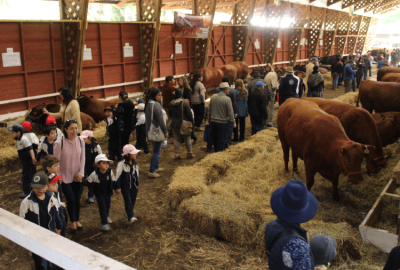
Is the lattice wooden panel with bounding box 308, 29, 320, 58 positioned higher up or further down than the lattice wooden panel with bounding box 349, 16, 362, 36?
further down

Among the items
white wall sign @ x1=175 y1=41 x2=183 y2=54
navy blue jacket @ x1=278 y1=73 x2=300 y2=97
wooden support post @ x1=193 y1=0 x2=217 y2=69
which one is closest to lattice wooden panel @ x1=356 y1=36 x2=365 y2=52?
wooden support post @ x1=193 y1=0 x2=217 y2=69

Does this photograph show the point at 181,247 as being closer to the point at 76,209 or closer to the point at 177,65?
the point at 76,209

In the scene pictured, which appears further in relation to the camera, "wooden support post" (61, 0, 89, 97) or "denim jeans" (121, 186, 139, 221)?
"wooden support post" (61, 0, 89, 97)

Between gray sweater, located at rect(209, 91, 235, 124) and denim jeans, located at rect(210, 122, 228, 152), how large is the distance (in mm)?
133

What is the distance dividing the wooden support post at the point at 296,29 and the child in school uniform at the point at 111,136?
20486mm

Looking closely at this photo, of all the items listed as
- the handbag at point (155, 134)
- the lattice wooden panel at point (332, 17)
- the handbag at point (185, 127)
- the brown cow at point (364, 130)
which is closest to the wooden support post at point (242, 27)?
the handbag at point (185, 127)

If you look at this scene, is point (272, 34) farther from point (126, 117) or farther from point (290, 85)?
point (126, 117)

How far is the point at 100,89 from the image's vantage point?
525 inches

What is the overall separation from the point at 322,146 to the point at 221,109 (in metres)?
3.18

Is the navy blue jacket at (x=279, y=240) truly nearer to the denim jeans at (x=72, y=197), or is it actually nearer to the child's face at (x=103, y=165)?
the child's face at (x=103, y=165)

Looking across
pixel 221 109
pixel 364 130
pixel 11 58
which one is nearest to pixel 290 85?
pixel 221 109

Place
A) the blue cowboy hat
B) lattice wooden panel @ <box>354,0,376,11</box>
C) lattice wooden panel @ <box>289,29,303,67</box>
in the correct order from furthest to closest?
lattice wooden panel @ <box>354,0,376,11</box> → lattice wooden panel @ <box>289,29,303,67</box> → the blue cowboy hat

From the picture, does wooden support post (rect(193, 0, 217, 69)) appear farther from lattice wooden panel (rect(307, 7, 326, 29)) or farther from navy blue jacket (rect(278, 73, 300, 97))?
lattice wooden panel (rect(307, 7, 326, 29))

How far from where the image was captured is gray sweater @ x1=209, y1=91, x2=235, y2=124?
345 inches
